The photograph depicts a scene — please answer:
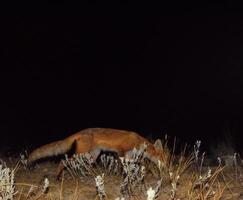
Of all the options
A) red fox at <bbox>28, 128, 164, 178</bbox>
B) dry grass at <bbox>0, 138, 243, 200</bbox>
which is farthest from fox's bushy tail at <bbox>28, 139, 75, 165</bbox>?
dry grass at <bbox>0, 138, 243, 200</bbox>

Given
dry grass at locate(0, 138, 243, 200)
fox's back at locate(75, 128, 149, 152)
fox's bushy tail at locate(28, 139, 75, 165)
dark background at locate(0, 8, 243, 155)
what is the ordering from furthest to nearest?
dark background at locate(0, 8, 243, 155) < fox's back at locate(75, 128, 149, 152) < fox's bushy tail at locate(28, 139, 75, 165) < dry grass at locate(0, 138, 243, 200)

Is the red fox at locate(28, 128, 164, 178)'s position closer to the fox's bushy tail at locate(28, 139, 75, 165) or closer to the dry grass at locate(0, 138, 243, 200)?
the fox's bushy tail at locate(28, 139, 75, 165)

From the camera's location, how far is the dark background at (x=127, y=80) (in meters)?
17.6

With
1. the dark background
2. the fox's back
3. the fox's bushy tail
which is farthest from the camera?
the dark background

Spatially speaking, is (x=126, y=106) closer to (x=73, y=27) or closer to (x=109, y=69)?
(x=109, y=69)

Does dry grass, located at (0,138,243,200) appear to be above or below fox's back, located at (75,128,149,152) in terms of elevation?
below

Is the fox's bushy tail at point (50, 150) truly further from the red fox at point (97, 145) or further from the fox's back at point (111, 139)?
the fox's back at point (111, 139)

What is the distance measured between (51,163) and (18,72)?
50.1 ft

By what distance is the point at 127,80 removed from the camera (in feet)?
84.1

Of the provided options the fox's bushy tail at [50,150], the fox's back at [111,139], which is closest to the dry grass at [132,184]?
the fox's bushy tail at [50,150]

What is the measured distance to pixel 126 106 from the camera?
2138 cm

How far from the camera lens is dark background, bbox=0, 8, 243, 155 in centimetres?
1759

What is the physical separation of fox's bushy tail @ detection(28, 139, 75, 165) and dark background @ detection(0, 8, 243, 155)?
4.36 metres

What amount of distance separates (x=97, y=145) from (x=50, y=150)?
798 millimetres
